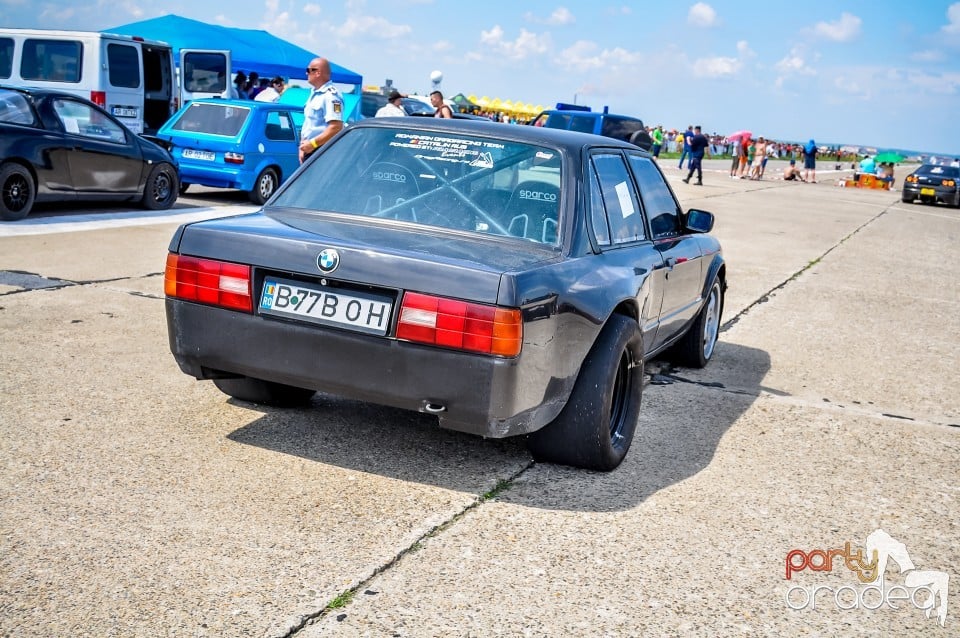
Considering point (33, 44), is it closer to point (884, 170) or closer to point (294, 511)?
point (294, 511)

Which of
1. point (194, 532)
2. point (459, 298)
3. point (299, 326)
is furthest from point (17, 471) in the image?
point (459, 298)

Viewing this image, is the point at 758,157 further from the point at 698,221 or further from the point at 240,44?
the point at 698,221

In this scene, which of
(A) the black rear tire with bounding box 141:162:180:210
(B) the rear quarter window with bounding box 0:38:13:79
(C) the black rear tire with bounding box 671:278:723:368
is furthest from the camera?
(B) the rear quarter window with bounding box 0:38:13:79

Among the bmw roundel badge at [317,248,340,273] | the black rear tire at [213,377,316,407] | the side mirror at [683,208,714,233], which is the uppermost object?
the side mirror at [683,208,714,233]

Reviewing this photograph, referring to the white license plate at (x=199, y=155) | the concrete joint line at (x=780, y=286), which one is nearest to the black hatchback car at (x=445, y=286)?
the concrete joint line at (x=780, y=286)

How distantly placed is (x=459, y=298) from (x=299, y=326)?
0.64 meters

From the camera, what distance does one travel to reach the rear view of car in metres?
30.1

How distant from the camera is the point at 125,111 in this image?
15539 mm

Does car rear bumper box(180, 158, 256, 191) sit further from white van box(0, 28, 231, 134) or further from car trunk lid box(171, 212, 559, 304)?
car trunk lid box(171, 212, 559, 304)

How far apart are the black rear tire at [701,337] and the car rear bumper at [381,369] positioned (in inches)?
95.2

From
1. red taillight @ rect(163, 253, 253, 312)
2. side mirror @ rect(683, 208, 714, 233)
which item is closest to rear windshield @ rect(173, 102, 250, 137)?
side mirror @ rect(683, 208, 714, 233)

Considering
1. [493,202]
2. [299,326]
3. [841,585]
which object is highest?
[493,202]

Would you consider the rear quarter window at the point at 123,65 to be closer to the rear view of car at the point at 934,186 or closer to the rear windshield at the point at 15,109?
the rear windshield at the point at 15,109

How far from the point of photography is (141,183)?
1191 cm
